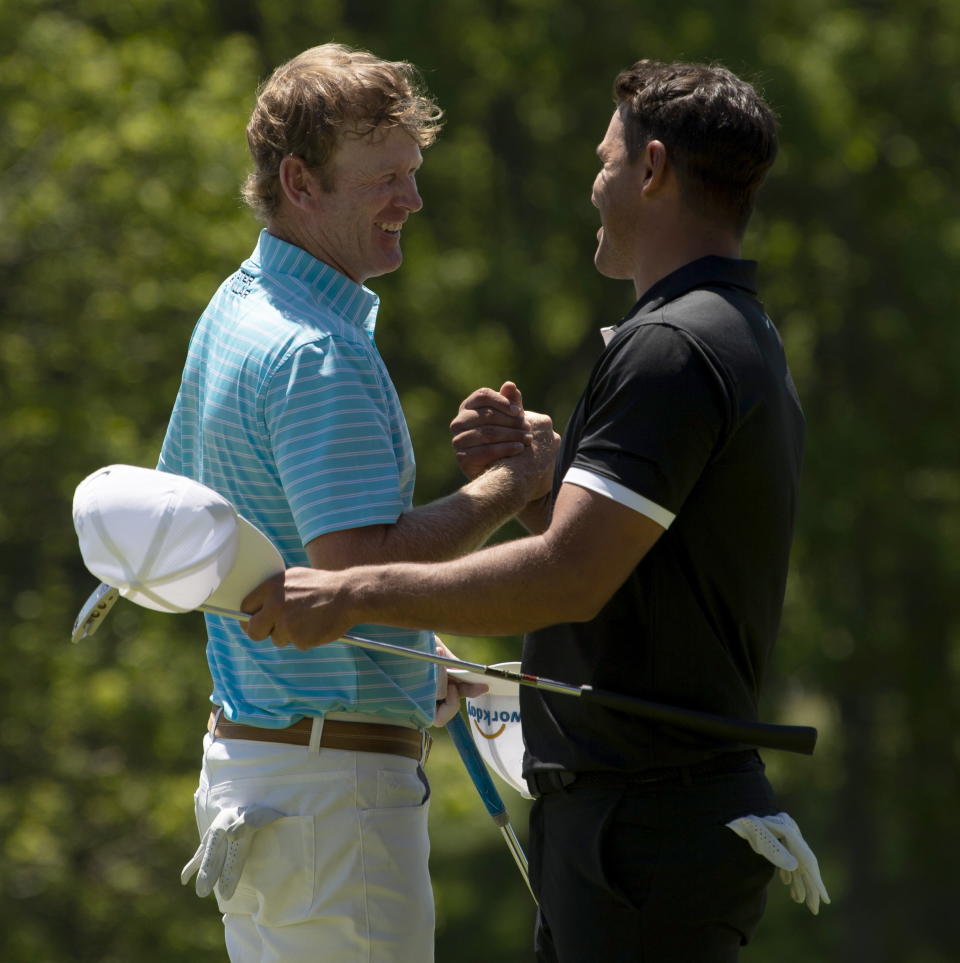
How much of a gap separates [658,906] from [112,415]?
11.0m

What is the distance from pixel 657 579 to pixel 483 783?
83 centimetres

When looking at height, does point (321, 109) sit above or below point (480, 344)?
above

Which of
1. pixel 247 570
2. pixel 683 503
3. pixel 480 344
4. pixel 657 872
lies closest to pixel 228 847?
pixel 247 570

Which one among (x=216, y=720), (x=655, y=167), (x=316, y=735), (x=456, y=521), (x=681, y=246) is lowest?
(x=216, y=720)

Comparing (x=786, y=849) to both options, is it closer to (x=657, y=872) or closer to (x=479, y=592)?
(x=657, y=872)

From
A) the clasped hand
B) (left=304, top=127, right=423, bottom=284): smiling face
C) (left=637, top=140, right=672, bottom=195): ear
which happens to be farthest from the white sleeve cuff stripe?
(left=304, top=127, right=423, bottom=284): smiling face

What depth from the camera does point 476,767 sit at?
11.3ft

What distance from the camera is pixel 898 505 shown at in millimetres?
15805

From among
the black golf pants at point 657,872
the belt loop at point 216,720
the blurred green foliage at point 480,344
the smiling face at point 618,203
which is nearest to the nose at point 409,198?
the smiling face at point 618,203

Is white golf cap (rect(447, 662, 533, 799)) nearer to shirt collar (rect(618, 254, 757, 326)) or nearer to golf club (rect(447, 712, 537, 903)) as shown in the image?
golf club (rect(447, 712, 537, 903))

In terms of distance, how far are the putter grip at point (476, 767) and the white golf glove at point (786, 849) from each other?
2.16ft

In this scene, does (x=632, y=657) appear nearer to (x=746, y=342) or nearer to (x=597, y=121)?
(x=746, y=342)

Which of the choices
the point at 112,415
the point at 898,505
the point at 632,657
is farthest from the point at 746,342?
the point at 898,505

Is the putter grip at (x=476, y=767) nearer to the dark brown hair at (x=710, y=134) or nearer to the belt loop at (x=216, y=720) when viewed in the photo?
the belt loop at (x=216, y=720)
